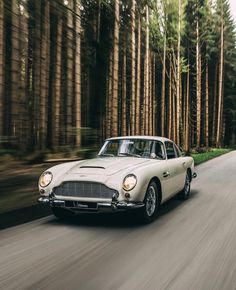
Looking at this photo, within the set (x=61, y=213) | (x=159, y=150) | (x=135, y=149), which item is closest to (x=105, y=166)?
(x=61, y=213)

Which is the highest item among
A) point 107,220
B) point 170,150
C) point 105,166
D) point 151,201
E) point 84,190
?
point 170,150

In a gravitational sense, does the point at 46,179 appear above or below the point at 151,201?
above

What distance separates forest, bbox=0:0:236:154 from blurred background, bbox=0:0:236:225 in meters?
0.05

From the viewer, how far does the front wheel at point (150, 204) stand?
632cm

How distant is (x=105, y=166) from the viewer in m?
6.58

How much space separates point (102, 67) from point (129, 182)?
787cm

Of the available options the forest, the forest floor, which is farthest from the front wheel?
the forest

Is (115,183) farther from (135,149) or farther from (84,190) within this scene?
(135,149)

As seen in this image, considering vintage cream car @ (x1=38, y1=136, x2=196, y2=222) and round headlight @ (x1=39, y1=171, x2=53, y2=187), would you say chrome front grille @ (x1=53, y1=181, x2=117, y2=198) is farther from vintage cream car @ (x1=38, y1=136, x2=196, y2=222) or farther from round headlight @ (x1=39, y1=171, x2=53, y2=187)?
round headlight @ (x1=39, y1=171, x2=53, y2=187)

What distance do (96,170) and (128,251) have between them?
1.84 metres

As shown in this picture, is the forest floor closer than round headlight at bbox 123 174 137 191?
No

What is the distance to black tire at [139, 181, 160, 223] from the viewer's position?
20.7 ft

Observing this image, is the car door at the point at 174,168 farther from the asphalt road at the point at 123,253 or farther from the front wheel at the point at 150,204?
the front wheel at the point at 150,204

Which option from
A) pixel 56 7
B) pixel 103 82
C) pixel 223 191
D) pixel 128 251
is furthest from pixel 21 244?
pixel 103 82
